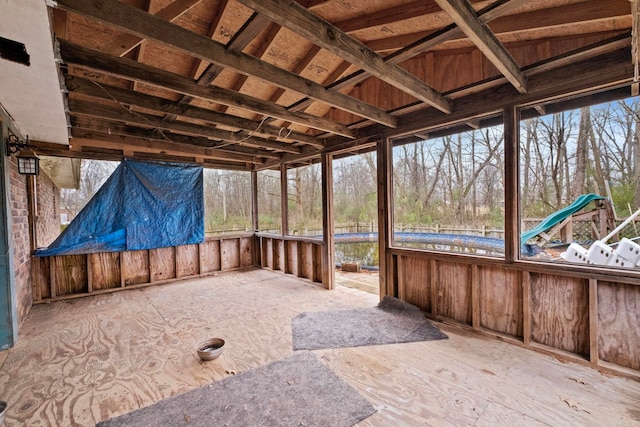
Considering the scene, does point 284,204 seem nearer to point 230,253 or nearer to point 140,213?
point 230,253

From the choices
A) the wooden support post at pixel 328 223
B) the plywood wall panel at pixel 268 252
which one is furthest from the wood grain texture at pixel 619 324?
the plywood wall panel at pixel 268 252

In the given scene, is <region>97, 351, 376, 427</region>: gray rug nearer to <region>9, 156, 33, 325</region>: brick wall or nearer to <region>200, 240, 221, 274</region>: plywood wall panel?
<region>9, 156, 33, 325</region>: brick wall

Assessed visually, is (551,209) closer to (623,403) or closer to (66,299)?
(623,403)

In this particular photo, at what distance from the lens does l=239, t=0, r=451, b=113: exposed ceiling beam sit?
1460mm

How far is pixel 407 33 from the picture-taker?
2238mm

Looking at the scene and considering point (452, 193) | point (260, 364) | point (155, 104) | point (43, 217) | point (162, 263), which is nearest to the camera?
point (260, 364)

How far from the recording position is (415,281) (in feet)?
11.3

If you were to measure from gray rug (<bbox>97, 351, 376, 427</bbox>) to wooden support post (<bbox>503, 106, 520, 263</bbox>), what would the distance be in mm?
2051

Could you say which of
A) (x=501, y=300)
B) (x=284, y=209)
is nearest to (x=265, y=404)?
(x=501, y=300)

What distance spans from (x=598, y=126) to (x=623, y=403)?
2162 millimetres

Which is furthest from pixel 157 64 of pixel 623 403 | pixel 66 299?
pixel 623 403

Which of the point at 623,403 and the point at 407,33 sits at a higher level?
the point at 407,33

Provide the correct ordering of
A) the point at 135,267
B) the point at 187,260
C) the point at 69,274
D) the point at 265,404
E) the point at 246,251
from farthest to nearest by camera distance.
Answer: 1. the point at 246,251
2. the point at 187,260
3. the point at 135,267
4. the point at 69,274
5. the point at 265,404

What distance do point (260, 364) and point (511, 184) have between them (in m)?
2.97
